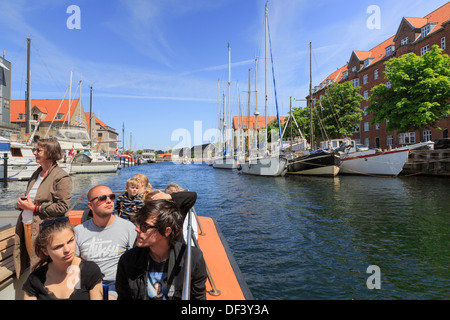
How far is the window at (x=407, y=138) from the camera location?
39344 millimetres

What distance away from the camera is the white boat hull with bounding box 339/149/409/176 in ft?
89.4

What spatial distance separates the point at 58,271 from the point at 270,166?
29.7m

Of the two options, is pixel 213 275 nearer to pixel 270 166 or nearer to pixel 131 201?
pixel 131 201

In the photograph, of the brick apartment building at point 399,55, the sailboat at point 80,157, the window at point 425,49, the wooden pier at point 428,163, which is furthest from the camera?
the sailboat at point 80,157

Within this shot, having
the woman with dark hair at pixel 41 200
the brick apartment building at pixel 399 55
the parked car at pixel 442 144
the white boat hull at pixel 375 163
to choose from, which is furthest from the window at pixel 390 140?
the woman with dark hair at pixel 41 200

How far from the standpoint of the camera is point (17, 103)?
7262 centimetres

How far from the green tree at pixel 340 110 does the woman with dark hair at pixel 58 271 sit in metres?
39.8

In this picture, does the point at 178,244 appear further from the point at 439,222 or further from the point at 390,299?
the point at 439,222

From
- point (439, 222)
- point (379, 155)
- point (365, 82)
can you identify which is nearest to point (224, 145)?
point (365, 82)

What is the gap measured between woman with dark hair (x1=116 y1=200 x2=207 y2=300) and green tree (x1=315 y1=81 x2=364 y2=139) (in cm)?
3959

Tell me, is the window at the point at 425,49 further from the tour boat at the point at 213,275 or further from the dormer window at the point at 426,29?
the tour boat at the point at 213,275

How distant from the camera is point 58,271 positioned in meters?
2.40

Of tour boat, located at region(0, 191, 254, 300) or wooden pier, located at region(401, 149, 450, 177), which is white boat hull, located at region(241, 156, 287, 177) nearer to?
wooden pier, located at region(401, 149, 450, 177)

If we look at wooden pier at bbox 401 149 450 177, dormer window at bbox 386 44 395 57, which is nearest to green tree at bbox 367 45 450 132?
wooden pier at bbox 401 149 450 177
